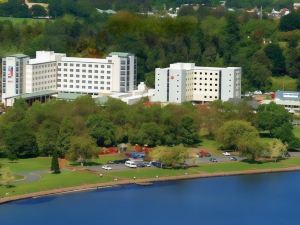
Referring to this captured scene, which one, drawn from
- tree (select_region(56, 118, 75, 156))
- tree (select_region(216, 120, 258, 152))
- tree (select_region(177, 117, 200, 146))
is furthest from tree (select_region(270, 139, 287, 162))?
tree (select_region(56, 118, 75, 156))

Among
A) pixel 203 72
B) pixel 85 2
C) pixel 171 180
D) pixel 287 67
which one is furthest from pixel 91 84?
pixel 85 2

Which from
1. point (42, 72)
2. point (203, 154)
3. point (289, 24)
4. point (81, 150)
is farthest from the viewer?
point (289, 24)

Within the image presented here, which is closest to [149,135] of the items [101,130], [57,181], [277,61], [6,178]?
[101,130]

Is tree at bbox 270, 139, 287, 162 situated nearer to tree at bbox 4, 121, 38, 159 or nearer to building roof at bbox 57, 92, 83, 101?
tree at bbox 4, 121, 38, 159

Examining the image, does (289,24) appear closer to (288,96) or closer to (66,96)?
(288,96)

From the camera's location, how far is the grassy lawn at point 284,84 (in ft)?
93.3

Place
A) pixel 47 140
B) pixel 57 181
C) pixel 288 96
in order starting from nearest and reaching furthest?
pixel 57 181, pixel 47 140, pixel 288 96

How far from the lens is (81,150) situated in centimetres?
1950

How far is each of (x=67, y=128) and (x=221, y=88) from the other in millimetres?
6495

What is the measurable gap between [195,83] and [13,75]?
12.8 ft

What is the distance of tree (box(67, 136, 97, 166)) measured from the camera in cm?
1947

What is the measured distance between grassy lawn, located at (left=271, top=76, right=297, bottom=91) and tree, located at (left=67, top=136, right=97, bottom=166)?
A: 9.62m

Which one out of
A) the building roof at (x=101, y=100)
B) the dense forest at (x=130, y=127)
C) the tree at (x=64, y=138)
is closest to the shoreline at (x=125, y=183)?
the dense forest at (x=130, y=127)

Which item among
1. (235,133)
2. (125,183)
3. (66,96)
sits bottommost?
(125,183)
